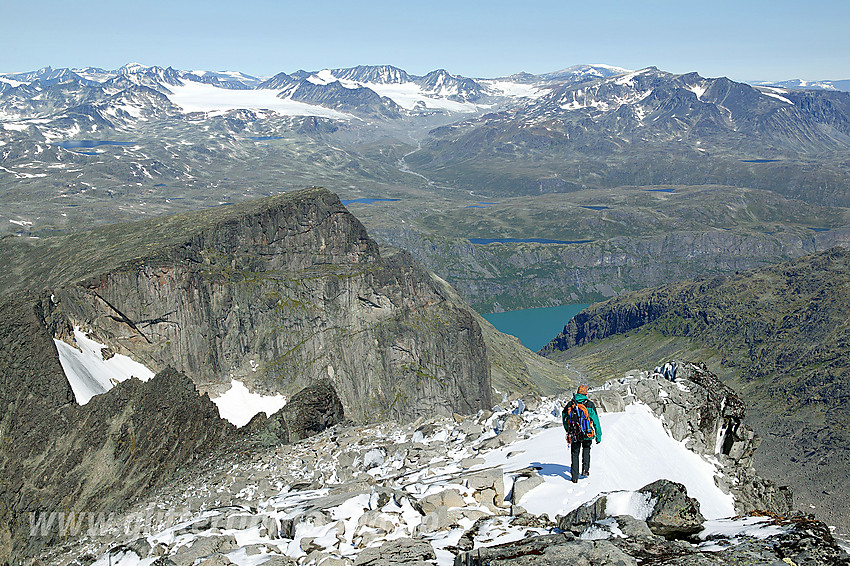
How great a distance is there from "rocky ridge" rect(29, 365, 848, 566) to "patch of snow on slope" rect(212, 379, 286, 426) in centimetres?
3757

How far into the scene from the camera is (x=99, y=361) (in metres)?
72.2

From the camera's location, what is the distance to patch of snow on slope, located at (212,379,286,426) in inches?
3211

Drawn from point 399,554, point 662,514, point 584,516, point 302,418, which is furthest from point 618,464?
point 302,418

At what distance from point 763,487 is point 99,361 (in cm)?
6665

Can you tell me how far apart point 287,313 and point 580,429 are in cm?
7916

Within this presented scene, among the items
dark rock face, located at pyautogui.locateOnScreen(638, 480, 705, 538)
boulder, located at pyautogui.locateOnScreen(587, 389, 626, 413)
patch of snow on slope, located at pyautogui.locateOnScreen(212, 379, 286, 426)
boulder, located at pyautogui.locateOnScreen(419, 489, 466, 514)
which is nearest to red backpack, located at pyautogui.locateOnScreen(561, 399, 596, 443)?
dark rock face, located at pyautogui.locateOnScreen(638, 480, 705, 538)

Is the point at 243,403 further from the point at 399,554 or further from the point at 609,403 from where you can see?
the point at 399,554

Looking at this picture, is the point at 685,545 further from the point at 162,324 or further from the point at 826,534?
the point at 162,324

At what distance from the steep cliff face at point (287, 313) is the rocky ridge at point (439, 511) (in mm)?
45813

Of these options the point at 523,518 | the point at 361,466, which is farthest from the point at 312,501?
the point at 523,518

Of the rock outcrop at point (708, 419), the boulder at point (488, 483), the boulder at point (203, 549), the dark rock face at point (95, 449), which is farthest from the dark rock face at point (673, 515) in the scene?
the dark rock face at point (95, 449)

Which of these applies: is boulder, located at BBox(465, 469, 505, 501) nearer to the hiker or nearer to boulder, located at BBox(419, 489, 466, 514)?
boulder, located at BBox(419, 489, 466, 514)

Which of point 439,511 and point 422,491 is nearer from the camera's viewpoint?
point 439,511

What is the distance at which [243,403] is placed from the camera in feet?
279
